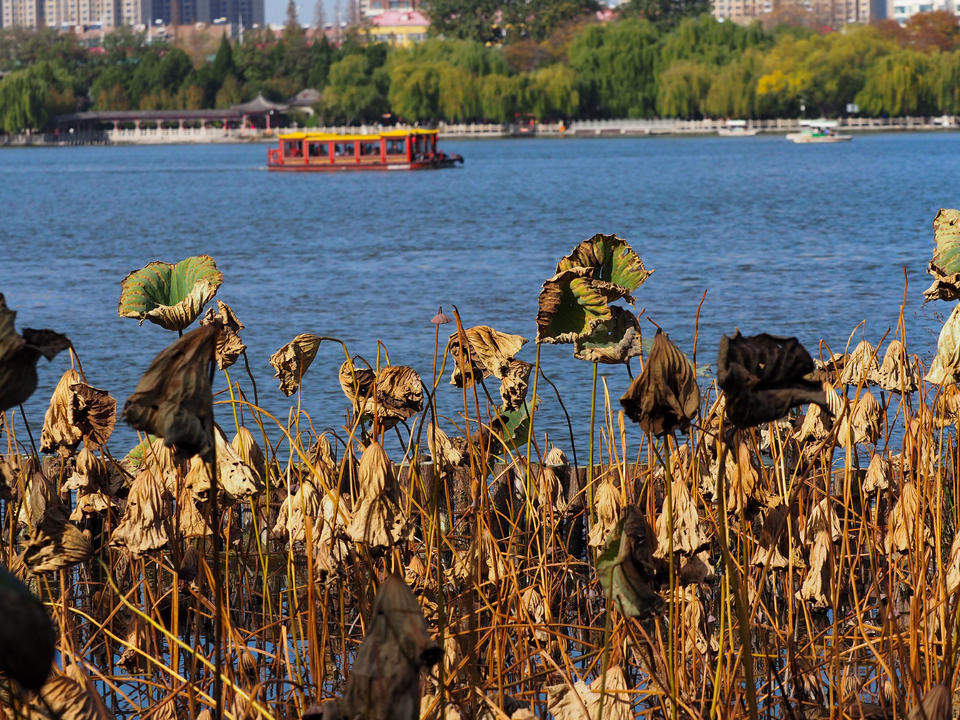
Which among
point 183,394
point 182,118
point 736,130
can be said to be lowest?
point 183,394

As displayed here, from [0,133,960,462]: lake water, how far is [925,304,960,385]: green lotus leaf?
10.7ft

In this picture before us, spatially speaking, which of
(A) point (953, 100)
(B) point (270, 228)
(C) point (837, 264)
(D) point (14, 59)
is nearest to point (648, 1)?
(A) point (953, 100)

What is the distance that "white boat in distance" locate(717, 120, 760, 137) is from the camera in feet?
309

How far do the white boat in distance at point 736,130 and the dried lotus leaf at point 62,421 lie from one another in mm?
93530

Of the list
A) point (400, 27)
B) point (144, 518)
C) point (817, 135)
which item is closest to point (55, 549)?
point (144, 518)

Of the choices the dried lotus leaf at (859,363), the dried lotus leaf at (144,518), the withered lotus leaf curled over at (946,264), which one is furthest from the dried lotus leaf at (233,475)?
the dried lotus leaf at (859,363)

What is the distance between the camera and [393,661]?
57.4 inches

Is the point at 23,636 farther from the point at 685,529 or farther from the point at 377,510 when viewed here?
the point at 685,529

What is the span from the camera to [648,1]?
115 metres

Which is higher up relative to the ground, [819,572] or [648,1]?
[648,1]

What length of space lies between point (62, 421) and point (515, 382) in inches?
35.0

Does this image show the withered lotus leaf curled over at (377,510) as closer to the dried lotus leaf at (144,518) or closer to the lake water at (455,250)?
the dried lotus leaf at (144,518)

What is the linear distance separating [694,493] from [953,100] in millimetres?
93029

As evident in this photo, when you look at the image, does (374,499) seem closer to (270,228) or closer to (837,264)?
(837,264)
